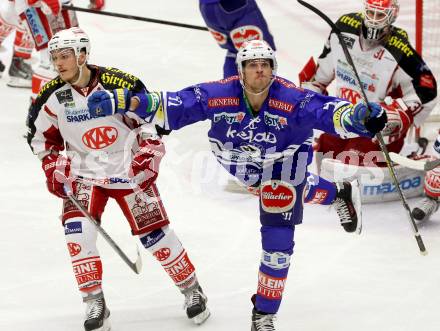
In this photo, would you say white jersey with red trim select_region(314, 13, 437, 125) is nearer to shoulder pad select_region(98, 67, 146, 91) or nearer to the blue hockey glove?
shoulder pad select_region(98, 67, 146, 91)

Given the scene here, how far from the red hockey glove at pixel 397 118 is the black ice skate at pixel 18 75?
132 inches

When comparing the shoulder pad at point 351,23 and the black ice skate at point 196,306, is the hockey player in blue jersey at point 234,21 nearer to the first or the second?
the shoulder pad at point 351,23

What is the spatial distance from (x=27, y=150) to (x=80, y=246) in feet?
8.72

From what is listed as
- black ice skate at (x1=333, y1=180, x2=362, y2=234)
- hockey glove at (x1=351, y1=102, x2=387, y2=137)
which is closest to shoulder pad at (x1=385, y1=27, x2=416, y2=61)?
black ice skate at (x1=333, y1=180, x2=362, y2=234)

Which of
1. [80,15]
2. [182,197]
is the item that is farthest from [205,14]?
[80,15]

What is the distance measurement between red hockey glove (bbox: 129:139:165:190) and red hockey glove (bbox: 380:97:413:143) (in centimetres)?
180

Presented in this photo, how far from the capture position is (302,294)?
5.39 m

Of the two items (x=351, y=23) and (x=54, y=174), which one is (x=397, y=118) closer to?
(x=351, y=23)

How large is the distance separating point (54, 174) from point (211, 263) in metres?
1.19

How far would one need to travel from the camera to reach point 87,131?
495cm

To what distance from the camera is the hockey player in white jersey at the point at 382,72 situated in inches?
246

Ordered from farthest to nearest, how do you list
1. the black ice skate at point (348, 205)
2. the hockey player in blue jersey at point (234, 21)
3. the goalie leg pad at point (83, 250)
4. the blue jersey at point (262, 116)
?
1. the hockey player in blue jersey at point (234, 21)
2. the black ice skate at point (348, 205)
3. the goalie leg pad at point (83, 250)
4. the blue jersey at point (262, 116)

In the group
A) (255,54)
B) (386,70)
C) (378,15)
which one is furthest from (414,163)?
(255,54)

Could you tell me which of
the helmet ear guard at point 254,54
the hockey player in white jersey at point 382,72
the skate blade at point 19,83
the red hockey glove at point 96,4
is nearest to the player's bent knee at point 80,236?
the helmet ear guard at point 254,54
